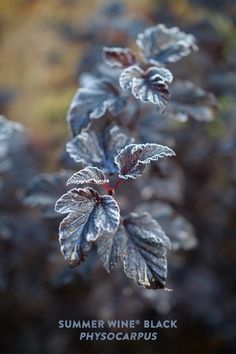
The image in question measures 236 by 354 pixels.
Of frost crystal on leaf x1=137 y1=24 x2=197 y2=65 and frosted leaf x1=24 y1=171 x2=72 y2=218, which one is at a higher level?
frost crystal on leaf x1=137 y1=24 x2=197 y2=65

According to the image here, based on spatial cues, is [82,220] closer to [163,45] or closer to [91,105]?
[91,105]

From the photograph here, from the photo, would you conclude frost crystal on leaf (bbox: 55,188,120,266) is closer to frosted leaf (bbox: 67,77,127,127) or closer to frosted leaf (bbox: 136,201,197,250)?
frosted leaf (bbox: 67,77,127,127)

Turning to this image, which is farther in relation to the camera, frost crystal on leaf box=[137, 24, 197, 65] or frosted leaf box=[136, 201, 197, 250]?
frosted leaf box=[136, 201, 197, 250]

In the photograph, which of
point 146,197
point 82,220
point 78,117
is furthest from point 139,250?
point 146,197

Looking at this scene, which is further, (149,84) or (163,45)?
(163,45)

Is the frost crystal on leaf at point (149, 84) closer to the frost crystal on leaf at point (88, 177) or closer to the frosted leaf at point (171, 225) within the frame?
the frost crystal on leaf at point (88, 177)

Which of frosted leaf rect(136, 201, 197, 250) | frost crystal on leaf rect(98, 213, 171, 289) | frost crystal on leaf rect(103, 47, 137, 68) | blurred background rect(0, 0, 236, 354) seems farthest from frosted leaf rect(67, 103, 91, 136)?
blurred background rect(0, 0, 236, 354)

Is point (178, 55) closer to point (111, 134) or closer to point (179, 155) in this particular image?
point (111, 134)

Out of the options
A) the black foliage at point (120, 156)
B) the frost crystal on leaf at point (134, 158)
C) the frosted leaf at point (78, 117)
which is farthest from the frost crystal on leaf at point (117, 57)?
the frost crystal on leaf at point (134, 158)
